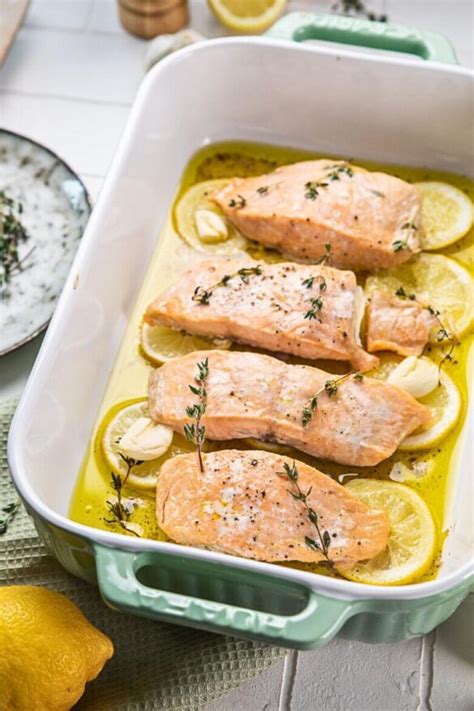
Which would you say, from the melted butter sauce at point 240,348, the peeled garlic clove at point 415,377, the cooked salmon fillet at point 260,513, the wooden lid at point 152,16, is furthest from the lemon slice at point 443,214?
the wooden lid at point 152,16

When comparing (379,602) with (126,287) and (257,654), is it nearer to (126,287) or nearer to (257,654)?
(257,654)

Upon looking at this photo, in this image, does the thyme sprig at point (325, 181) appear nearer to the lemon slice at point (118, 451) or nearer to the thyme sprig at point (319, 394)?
the thyme sprig at point (319, 394)

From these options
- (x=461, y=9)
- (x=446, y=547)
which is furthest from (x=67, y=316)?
(x=461, y=9)

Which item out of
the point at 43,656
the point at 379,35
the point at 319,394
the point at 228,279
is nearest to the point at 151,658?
the point at 43,656

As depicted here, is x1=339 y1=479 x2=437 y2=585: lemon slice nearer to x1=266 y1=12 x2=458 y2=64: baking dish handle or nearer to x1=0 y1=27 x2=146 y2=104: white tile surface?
x1=266 y1=12 x2=458 y2=64: baking dish handle

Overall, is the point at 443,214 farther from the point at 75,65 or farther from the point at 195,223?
the point at 75,65

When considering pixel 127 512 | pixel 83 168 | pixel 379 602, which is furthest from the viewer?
pixel 83 168
